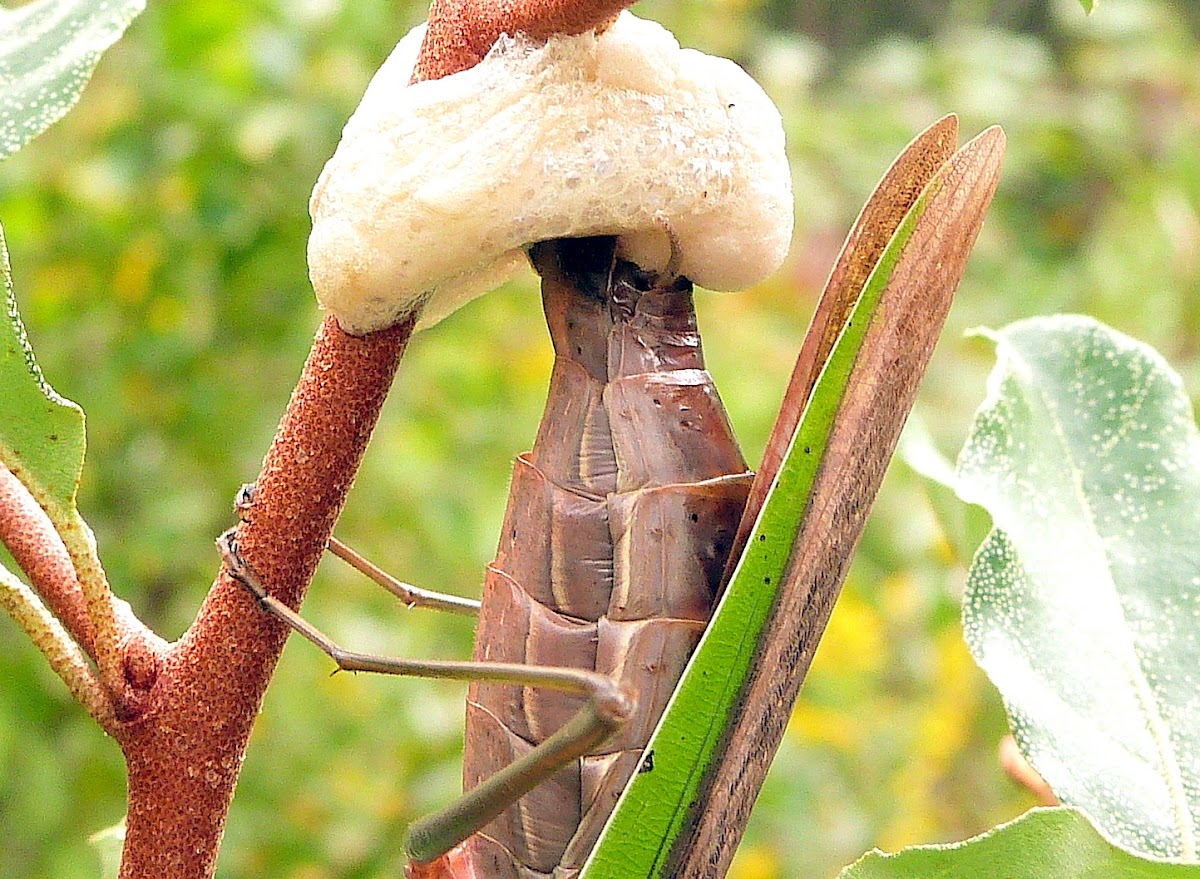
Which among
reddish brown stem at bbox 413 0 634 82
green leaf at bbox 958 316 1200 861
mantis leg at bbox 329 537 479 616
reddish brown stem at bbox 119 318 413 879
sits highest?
reddish brown stem at bbox 413 0 634 82

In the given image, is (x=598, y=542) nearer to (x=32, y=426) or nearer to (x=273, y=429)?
(x=32, y=426)

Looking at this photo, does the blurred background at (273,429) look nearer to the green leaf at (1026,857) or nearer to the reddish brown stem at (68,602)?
the green leaf at (1026,857)

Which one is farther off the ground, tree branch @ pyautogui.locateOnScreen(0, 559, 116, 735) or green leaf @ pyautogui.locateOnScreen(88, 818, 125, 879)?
tree branch @ pyautogui.locateOnScreen(0, 559, 116, 735)

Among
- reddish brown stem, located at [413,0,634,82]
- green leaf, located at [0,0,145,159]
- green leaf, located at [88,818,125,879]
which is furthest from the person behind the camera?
green leaf, located at [88,818,125,879]

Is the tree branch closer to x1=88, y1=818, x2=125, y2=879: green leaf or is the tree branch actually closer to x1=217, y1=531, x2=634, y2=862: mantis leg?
x1=217, y1=531, x2=634, y2=862: mantis leg

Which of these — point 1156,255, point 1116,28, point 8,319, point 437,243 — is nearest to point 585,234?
point 437,243

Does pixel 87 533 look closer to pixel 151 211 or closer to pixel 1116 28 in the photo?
pixel 151 211

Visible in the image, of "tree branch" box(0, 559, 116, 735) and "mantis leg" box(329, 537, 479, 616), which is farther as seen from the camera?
"mantis leg" box(329, 537, 479, 616)

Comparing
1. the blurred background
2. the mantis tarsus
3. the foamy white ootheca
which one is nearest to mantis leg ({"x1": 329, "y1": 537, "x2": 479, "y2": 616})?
the mantis tarsus

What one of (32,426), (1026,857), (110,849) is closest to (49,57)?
(32,426)
